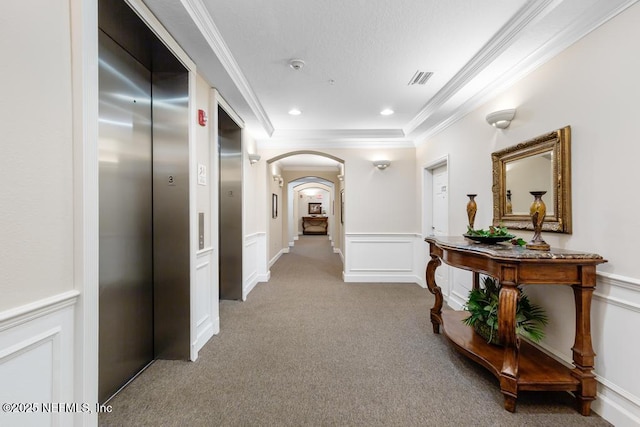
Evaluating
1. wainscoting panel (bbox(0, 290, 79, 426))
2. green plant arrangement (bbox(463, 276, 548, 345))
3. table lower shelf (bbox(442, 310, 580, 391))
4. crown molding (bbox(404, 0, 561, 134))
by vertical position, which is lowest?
table lower shelf (bbox(442, 310, 580, 391))

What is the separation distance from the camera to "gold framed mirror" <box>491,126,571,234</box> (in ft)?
6.22

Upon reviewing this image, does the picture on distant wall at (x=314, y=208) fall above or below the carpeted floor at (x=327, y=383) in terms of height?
above

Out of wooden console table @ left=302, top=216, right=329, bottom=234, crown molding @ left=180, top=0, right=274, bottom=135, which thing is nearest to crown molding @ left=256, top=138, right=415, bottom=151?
crown molding @ left=180, top=0, right=274, bottom=135

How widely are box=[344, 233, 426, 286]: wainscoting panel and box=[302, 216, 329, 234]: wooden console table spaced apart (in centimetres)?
941

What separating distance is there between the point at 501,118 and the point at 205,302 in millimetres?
3189

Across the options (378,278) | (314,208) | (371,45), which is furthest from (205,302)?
(314,208)

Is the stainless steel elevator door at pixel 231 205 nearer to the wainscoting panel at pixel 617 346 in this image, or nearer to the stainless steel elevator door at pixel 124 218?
the stainless steel elevator door at pixel 124 218

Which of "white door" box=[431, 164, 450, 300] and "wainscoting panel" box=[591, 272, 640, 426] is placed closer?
"wainscoting panel" box=[591, 272, 640, 426]

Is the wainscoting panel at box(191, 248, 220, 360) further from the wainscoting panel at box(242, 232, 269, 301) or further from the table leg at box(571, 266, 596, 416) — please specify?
the table leg at box(571, 266, 596, 416)

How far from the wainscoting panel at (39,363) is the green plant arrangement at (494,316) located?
2.57 metres

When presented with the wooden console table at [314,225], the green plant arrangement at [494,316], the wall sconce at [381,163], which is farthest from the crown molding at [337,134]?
the wooden console table at [314,225]

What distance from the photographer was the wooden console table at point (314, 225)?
562 inches

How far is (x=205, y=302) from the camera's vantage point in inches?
102

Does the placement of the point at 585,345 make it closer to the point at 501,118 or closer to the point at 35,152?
the point at 501,118
